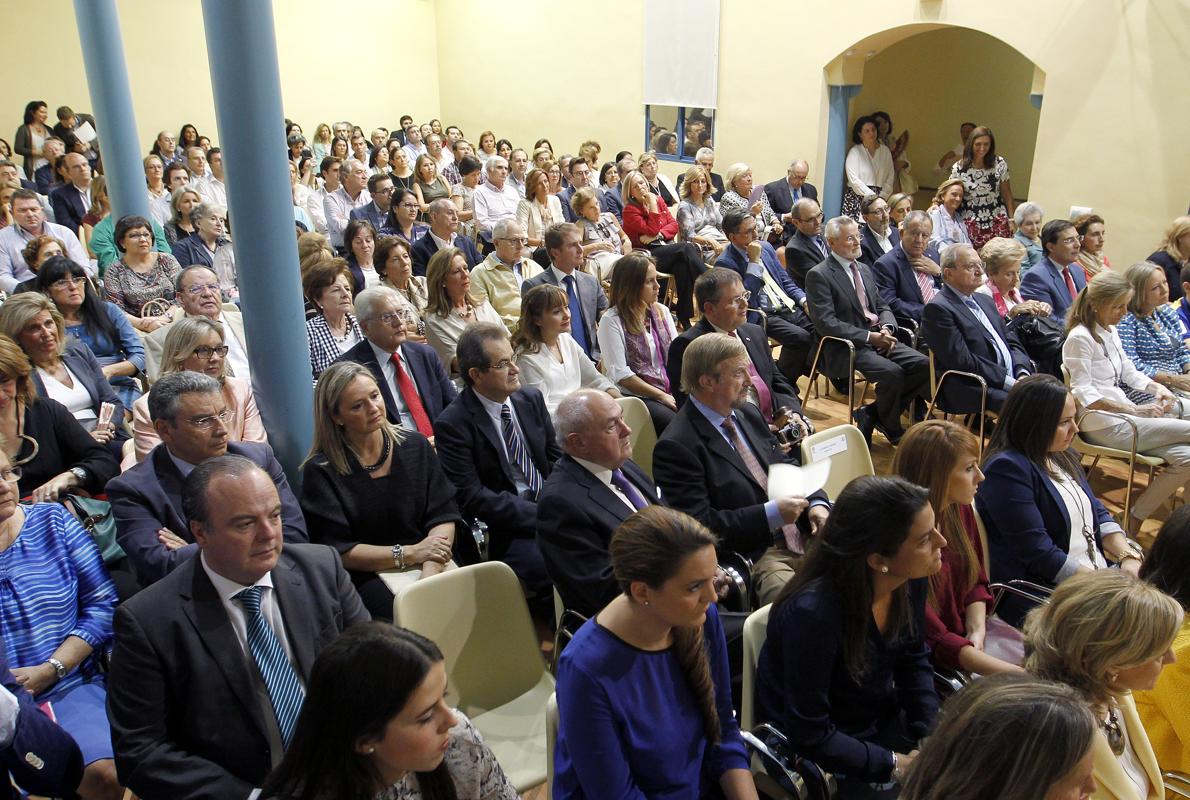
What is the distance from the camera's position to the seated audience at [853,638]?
2201mm

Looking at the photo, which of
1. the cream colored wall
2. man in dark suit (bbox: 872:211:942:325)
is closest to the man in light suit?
man in dark suit (bbox: 872:211:942:325)

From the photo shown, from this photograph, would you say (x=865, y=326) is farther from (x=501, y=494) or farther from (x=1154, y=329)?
(x=501, y=494)

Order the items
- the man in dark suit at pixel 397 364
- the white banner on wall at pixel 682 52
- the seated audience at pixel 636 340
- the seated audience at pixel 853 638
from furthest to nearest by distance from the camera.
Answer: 1. the white banner on wall at pixel 682 52
2. the seated audience at pixel 636 340
3. the man in dark suit at pixel 397 364
4. the seated audience at pixel 853 638

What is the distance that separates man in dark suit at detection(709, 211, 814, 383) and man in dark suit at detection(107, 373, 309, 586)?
12.6 ft

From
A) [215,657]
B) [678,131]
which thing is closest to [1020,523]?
[215,657]

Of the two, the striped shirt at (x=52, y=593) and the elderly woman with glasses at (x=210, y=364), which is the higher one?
the elderly woman with glasses at (x=210, y=364)

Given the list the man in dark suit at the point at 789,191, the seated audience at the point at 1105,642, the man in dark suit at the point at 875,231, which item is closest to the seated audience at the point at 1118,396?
the man in dark suit at the point at 875,231

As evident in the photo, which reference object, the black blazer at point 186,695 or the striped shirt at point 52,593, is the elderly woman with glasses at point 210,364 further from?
the black blazer at point 186,695

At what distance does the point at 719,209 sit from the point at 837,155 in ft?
7.65

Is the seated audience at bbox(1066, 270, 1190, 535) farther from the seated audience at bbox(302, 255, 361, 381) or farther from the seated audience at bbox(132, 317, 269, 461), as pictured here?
the seated audience at bbox(132, 317, 269, 461)

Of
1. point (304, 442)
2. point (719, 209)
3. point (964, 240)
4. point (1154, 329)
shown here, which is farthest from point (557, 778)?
point (719, 209)

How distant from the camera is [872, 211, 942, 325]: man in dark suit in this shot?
6.11 meters

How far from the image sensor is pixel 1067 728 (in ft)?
5.23

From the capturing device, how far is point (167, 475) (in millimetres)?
2859
